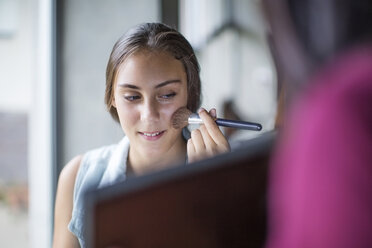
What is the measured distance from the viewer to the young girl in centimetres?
56

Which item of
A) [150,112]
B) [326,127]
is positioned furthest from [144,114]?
[326,127]

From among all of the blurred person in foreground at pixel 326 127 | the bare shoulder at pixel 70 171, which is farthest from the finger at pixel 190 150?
the blurred person in foreground at pixel 326 127

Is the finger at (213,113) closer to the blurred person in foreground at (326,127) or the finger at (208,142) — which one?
the finger at (208,142)

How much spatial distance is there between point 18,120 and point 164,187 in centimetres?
47

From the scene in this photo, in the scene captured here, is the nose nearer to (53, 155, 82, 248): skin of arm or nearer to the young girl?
the young girl

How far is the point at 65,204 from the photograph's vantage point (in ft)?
1.99

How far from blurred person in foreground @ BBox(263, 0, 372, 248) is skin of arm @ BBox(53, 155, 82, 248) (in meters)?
0.41

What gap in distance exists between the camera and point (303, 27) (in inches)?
9.8

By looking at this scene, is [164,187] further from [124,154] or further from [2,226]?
[2,226]

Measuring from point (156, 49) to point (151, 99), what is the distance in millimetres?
65

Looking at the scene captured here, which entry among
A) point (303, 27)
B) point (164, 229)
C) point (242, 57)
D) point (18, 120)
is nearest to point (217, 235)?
point (164, 229)

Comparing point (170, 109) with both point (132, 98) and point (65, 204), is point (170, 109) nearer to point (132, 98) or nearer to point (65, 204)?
point (132, 98)

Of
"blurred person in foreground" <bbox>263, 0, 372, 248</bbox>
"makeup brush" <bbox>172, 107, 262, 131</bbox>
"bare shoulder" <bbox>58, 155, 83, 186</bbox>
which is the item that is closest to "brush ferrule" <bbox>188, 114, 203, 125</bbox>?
"makeup brush" <bbox>172, 107, 262, 131</bbox>

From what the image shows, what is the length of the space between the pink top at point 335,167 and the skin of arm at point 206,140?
0.29 m
